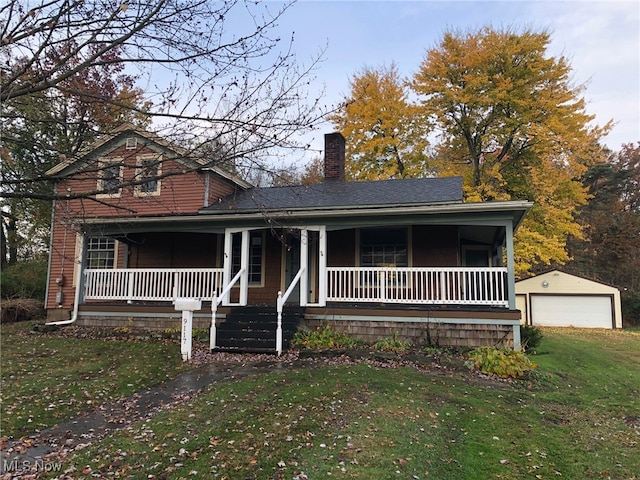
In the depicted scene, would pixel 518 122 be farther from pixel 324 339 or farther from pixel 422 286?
pixel 324 339

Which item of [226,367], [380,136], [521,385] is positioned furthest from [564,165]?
[226,367]

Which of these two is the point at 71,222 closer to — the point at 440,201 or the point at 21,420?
the point at 21,420

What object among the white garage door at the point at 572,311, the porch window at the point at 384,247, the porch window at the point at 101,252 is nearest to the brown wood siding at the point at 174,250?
the porch window at the point at 101,252

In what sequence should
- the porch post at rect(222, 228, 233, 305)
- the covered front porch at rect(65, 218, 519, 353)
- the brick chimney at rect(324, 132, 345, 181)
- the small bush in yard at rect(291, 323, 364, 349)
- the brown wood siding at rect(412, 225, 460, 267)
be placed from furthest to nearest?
1. the brick chimney at rect(324, 132, 345, 181)
2. the brown wood siding at rect(412, 225, 460, 267)
3. the porch post at rect(222, 228, 233, 305)
4. the covered front porch at rect(65, 218, 519, 353)
5. the small bush in yard at rect(291, 323, 364, 349)

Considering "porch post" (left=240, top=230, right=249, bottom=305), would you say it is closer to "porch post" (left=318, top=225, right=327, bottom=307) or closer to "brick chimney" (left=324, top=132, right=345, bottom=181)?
"porch post" (left=318, top=225, right=327, bottom=307)

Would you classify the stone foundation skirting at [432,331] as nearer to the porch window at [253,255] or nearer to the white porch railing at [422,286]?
the white porch railing at [422,286]

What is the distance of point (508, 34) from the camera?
20.0 m

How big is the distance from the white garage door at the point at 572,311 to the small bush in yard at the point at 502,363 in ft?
53.4

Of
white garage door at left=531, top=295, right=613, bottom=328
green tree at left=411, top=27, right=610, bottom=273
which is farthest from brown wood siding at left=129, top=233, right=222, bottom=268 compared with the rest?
white garage door at left=531, top=295, right=613, bottom=328

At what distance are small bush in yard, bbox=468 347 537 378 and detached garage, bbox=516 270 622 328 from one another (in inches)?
604

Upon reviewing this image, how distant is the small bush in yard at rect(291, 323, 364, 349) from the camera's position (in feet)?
32.4

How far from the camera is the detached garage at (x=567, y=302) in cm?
2238

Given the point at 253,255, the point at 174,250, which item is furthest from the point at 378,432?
the point at 174,250

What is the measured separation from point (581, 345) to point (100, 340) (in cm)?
1411
